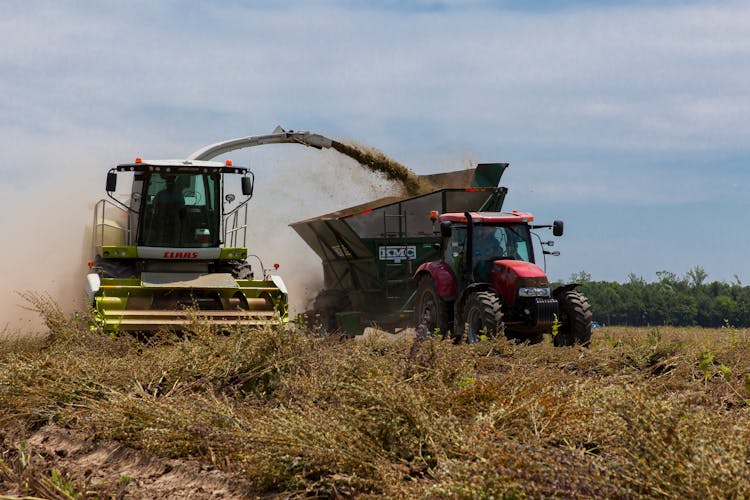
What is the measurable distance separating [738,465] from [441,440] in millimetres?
1641

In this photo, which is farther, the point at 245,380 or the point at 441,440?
the point at 245,380

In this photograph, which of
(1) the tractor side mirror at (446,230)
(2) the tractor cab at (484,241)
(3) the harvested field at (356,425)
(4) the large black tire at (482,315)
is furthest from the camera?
(2) the tractor cab at (484,241)

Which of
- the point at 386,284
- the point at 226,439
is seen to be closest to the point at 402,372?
the point at 226,439

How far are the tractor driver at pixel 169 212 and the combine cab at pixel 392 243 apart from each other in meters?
3.72

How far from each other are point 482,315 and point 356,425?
7186 mm

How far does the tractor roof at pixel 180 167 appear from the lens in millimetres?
13305

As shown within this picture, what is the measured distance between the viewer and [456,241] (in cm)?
1347

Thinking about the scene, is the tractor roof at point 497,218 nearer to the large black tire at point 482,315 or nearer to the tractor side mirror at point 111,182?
the large black tire at point 482,315

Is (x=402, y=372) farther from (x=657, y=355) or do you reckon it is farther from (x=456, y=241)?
(x=456, y=241)

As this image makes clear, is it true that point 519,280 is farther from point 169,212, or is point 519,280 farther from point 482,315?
point 169,212

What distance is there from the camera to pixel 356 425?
202 inches

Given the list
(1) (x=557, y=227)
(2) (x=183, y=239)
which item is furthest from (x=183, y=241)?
(1) (x=557, y=227)

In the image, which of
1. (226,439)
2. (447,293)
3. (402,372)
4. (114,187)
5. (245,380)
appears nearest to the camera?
(226,439)

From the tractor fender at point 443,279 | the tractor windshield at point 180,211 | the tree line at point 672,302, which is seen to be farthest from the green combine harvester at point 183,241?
the tree line at point 672,302
